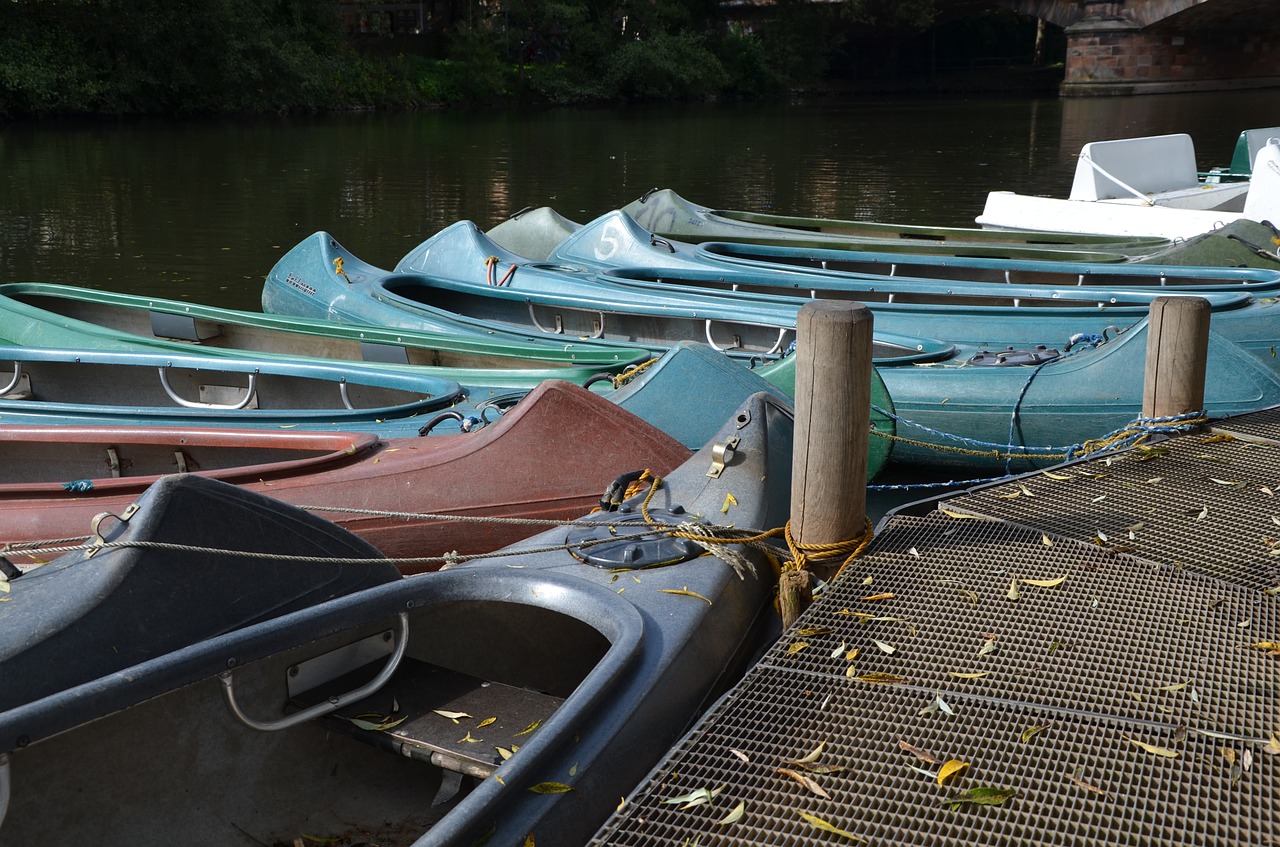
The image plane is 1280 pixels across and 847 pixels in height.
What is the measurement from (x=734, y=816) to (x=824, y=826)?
0.64 feet

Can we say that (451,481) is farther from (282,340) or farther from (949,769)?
(282,340)

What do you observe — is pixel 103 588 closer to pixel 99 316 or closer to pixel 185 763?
pixel 185 763

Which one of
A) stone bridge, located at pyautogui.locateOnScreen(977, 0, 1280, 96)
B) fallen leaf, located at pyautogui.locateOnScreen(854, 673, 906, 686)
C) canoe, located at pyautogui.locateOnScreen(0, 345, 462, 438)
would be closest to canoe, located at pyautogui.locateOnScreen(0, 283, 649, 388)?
canoe, located at pyautogui.locateOnScreen(0, 345, 462, 438)

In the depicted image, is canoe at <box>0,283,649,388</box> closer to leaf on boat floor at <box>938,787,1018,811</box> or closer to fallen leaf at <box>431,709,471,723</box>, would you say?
fallen leaf at <box>431,709,471,723</box>

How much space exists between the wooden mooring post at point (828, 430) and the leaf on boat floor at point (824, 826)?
3.58ft

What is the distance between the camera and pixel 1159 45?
131 feet

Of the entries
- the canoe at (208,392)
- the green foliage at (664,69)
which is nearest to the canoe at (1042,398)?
the canoe at (208,392)

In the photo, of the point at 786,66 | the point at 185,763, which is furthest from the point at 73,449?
the point at 786,66

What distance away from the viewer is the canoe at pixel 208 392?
555 cm

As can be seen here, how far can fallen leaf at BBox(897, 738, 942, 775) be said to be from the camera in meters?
2.83

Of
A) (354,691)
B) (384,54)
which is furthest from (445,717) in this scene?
(384,54)

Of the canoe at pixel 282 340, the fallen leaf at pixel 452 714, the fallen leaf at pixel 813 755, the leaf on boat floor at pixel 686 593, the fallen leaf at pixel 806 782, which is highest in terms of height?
the canoe at pixel 282 340

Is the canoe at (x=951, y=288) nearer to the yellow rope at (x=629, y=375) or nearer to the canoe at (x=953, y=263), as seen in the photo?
the canoe at (x=953, y=263)

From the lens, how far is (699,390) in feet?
18.4
